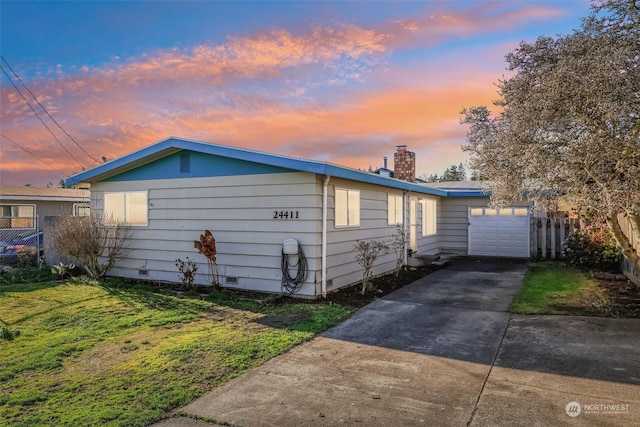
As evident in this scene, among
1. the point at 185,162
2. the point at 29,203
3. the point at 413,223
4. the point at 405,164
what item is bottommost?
the point at 413,223

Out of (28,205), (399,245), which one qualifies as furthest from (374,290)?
(28,205)

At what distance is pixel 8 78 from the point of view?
44.1ft

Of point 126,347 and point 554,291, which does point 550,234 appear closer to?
point 554,291

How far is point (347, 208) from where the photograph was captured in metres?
8.75

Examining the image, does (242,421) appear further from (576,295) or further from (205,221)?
(576,295)

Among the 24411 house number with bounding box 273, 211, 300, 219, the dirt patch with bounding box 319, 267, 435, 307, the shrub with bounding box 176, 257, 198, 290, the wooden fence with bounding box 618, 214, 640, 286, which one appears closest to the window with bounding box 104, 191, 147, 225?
the shrub with bounding box 176, 257, 198, 290

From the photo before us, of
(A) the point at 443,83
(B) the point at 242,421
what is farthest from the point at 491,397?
(A) the point at 443,83

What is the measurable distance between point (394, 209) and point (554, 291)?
14.4 feet

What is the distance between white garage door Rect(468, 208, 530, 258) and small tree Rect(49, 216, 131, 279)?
11.8m

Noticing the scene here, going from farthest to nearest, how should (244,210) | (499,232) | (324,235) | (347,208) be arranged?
1. (499,232)
2. (347,208)
3. (244,210)
4. (324,235)

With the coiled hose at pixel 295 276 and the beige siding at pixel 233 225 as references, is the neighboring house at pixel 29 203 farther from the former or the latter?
the coiled hose at pixel 295 276

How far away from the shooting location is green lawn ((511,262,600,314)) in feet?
23.0

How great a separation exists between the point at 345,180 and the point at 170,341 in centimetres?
475

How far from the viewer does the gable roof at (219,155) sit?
738cm
